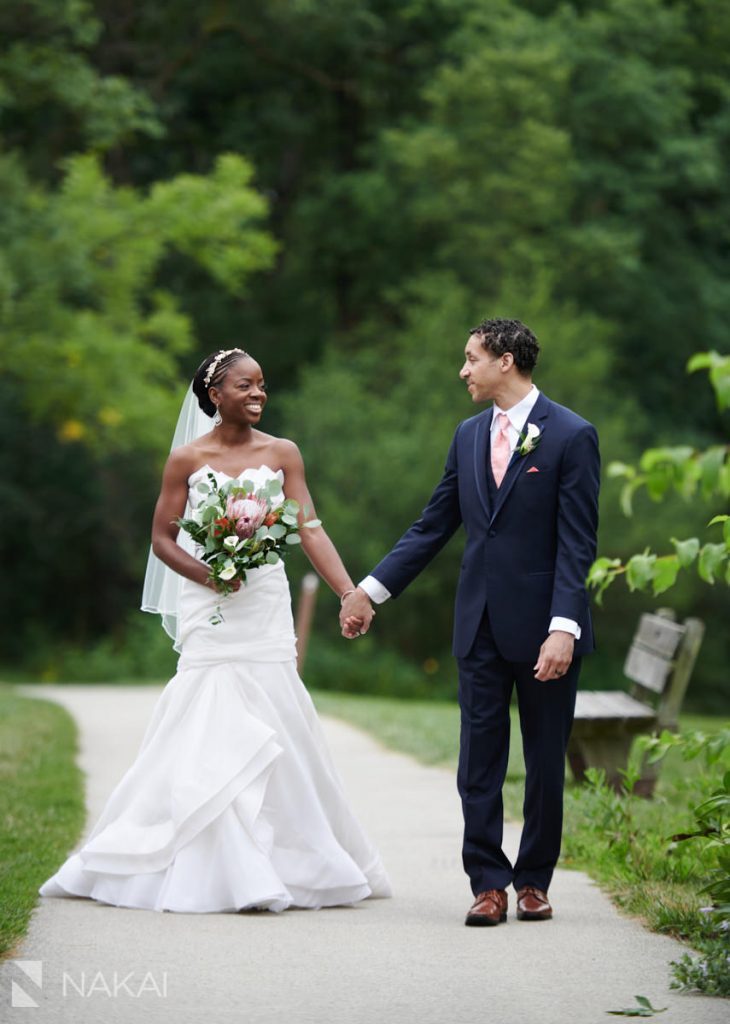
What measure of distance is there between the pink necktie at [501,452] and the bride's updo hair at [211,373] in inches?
45.1

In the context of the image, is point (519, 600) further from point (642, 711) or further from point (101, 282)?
point (101, 282)

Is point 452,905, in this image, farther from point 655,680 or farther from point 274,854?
point 655,680

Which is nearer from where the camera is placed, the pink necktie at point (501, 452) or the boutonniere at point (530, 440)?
the boutonniere at point (530, 440)

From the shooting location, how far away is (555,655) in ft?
19.9

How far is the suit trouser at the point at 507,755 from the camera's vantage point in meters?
6.32

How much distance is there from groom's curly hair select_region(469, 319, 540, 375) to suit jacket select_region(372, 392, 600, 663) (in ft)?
0.60

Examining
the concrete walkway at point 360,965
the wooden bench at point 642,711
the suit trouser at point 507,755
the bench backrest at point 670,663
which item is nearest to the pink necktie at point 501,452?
the suit trouser at point 507,755

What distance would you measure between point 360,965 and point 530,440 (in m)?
2.06

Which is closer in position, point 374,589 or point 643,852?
point 374,589

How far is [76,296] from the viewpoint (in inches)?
1022

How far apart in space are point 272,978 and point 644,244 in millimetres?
30697

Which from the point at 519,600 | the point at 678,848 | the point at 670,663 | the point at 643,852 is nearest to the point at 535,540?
the point at 519,600

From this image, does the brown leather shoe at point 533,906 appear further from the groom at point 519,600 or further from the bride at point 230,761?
the bride at point 230,761

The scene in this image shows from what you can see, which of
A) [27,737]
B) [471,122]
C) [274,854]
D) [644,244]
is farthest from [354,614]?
[644,244]
